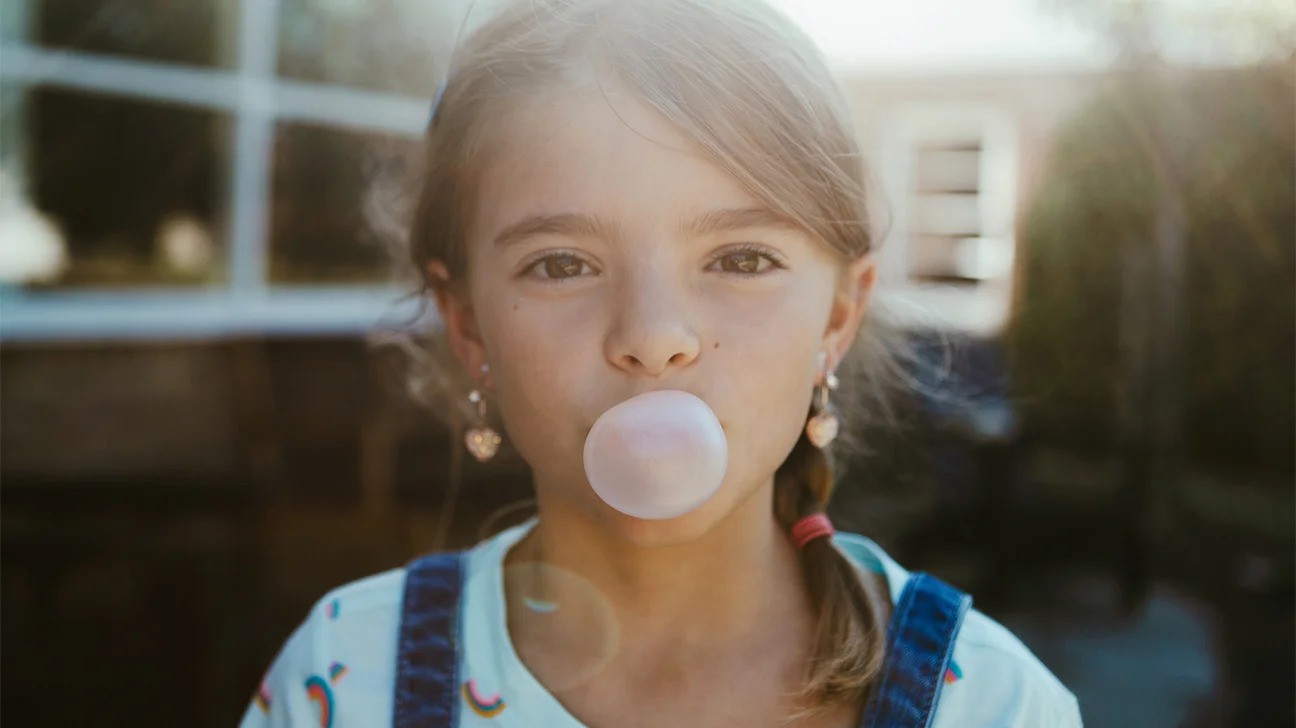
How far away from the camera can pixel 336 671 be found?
1.10 meters

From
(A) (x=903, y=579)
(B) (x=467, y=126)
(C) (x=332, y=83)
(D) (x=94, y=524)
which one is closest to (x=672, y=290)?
(B) (x=467, y=126)

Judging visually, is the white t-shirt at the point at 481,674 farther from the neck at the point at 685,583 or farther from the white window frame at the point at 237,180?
the white window frame at the point at 237,180

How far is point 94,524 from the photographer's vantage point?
2.87 meters

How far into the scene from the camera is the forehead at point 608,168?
3.11ft

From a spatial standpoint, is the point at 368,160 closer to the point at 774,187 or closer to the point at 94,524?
the point at 94,524

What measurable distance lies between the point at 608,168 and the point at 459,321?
0.29 m

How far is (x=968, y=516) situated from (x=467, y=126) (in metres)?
2.11

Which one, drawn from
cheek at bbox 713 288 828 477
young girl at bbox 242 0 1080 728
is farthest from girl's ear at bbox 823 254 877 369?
cheek at bbox 713 288 828 477

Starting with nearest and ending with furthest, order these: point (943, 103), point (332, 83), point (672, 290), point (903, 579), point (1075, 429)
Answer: point (672, 290) → point (903, 579) → point (1075, 429) → point (332, 83) → point (943, 103)

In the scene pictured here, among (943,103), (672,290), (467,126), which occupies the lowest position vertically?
(672,290)

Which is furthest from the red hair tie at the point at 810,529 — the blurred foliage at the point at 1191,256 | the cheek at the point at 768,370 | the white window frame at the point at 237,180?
the white window frame at the point at 237,180

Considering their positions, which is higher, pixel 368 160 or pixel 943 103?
pixel 943 103

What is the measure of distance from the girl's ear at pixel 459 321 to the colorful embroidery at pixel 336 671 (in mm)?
295

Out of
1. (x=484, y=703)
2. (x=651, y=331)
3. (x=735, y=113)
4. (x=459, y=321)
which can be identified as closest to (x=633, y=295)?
(x=651, y=331)
